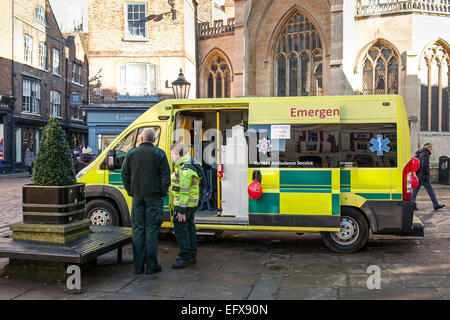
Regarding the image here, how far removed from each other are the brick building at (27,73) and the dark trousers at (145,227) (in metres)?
24.2

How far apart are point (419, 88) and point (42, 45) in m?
25.5

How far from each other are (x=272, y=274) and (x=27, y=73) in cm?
2908

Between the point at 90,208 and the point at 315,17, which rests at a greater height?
the point at 315,17

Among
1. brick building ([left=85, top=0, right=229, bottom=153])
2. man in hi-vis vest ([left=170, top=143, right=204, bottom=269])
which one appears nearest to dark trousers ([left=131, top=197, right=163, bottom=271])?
man in hi-vis vest ([left=170, top=143, right=204, bottom=269])

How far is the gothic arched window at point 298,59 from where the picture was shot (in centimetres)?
2391

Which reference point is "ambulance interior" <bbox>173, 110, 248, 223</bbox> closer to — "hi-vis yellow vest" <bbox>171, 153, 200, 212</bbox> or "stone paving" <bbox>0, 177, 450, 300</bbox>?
"stone paving" <bbox>0, 177, 450, 300</bbox>

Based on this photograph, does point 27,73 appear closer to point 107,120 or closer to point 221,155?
point 107,120

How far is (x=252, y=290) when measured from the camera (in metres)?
5.40

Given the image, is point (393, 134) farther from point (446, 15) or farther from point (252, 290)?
point (446, 15)

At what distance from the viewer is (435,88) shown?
73.6 ft

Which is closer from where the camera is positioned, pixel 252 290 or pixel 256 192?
pixel 252 290

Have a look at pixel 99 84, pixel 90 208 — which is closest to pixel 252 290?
pixel 90 208

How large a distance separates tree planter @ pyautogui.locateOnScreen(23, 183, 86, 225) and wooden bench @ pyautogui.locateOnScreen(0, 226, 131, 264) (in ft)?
1.00

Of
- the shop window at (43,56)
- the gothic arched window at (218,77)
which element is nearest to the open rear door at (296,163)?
the gothic arched window at (218,77)
